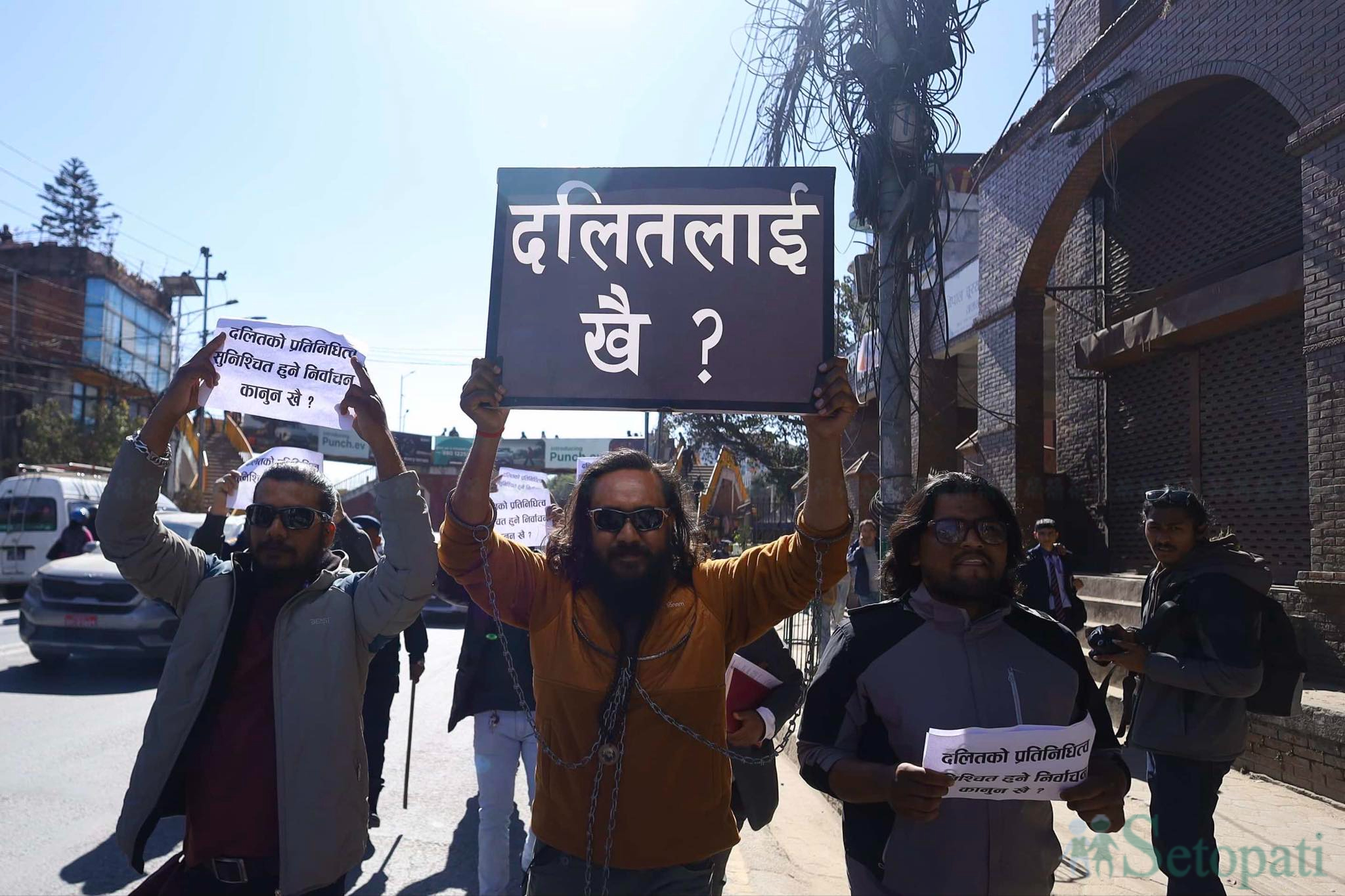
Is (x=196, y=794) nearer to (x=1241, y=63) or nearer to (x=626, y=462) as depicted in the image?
(x=626, y=462)

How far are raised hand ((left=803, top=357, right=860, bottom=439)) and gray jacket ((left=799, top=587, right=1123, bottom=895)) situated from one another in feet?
1.69

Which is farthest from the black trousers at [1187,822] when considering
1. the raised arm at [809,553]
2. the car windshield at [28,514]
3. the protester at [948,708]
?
the car windshield at [28,514]

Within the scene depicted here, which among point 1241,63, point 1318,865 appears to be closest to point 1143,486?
point 1241,63

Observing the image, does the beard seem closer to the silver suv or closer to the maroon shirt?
the maroon shirt

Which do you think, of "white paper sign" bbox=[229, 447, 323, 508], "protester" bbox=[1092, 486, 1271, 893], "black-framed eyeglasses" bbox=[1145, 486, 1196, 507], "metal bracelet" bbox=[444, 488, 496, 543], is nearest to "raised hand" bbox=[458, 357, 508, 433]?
"metal bracelet" bbox=[444, 488, 496, 543]

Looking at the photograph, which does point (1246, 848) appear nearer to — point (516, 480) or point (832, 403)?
point (832, 403)

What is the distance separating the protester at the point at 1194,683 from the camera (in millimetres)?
3516

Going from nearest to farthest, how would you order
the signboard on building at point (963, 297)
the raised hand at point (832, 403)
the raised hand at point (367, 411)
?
the raised hand at point (832, 403) < the raised hand at point (367, 411) < the signboard on building at point (963, 297)

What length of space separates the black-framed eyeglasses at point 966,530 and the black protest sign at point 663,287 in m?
0.52

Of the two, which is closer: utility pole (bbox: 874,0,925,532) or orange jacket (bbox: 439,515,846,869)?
orange jacket (bbox: 439,515,846,869)

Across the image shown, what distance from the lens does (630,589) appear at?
2592 millimetres

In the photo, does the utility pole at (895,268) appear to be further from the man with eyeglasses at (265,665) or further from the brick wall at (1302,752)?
the man with eyeglasses at (265,665)

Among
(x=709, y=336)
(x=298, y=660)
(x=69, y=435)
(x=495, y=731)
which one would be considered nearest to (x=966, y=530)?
(x=709, y=336)

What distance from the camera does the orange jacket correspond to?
2.36 metres
